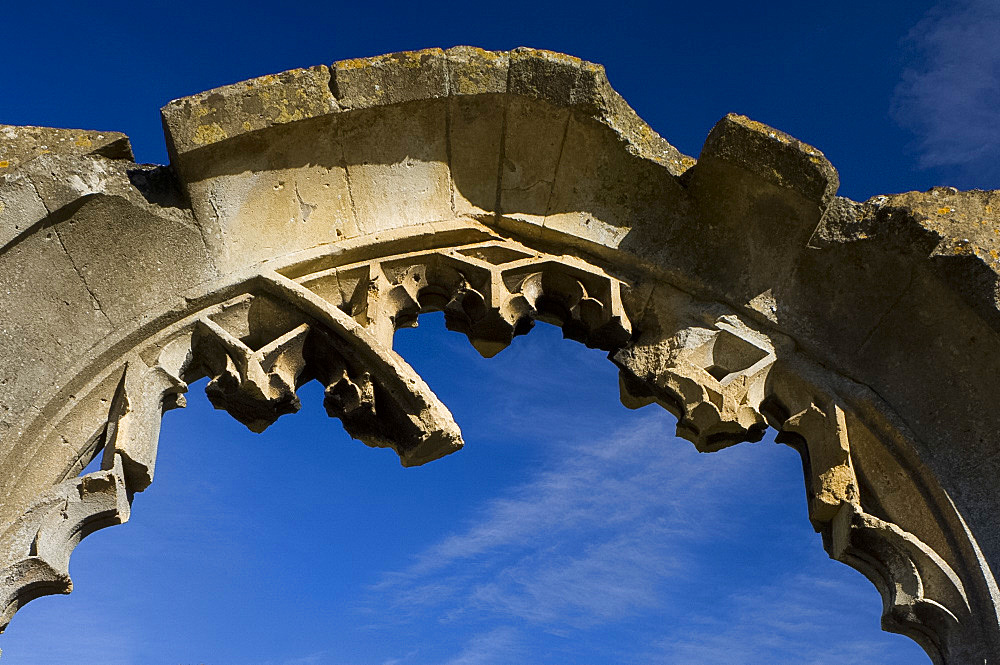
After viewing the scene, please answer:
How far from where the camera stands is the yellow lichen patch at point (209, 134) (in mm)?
6051

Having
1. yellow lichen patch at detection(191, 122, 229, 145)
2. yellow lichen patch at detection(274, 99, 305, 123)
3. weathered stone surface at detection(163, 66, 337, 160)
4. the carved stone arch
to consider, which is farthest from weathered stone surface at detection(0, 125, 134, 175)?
yellow lichen patch at detection(274, 99, 305, 123)

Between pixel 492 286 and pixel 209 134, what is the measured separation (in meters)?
1.47

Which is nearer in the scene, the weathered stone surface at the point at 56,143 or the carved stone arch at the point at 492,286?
the carved stone arch at the point at 492,286

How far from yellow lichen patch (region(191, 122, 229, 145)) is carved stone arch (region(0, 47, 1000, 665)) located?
0.05ft

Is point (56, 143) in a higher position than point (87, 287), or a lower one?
higher

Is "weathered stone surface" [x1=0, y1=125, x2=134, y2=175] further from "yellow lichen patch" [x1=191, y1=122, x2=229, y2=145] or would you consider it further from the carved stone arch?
"yellow lichen patch" [x1=191, y1=122, x2=229, y2=145]

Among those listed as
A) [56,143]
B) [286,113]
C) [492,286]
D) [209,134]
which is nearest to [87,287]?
[56,143]

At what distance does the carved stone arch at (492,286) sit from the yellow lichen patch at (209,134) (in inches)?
0.6

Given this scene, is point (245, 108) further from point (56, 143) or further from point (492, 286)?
point (492, 286)

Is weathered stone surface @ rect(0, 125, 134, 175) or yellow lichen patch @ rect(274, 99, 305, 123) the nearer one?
weathered stone surface @ rect(0, 125, 134, 175)

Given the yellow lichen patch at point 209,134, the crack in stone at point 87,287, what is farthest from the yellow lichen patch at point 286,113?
the crack in stone at point 87,287

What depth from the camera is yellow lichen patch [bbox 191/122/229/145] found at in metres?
6.05

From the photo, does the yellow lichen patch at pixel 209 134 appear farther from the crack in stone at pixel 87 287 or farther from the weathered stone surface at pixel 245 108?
the crack in stone at pixel 87 287

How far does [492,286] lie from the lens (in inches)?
249
